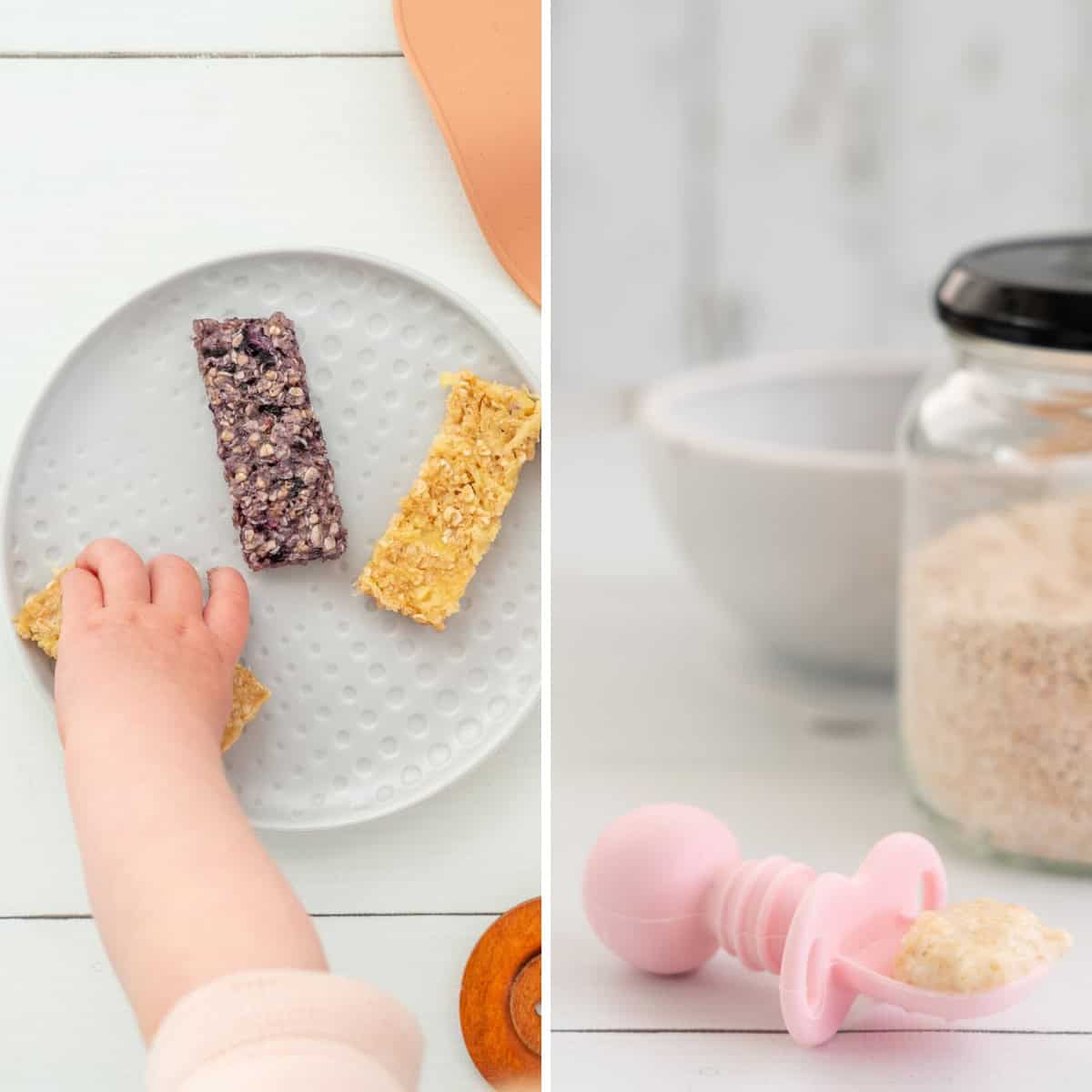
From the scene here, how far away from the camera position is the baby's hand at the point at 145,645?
0.48 metres

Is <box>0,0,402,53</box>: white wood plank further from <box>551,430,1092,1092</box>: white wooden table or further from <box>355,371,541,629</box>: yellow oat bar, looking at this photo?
<box>551,430,1092,1092</box>: white wooden table

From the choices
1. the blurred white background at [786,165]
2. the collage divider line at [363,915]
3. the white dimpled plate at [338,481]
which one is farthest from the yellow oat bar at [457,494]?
the blurred white background at [786,165]

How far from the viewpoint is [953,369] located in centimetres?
51

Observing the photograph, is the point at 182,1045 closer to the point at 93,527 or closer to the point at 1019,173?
the point at 93,527

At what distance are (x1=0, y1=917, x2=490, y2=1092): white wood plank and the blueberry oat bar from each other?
0.56ft

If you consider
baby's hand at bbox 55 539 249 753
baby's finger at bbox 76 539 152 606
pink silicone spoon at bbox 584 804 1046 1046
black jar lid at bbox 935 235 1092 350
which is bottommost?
pink silicone spoon at bbox 584 804 1046 1046

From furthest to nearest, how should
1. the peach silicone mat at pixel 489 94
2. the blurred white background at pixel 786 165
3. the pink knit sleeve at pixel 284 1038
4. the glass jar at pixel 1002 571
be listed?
1. the blurred white background at pixel 786 165
2. the peach silicone mat at pixel 489 94
3. the glass jar at pixel 1002 571
4. the pink knit sleeve at pixel 284 1038

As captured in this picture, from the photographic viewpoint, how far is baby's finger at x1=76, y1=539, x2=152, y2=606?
53 cm

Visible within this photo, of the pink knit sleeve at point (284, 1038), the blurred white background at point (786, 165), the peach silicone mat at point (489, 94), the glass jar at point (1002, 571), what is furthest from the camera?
the blurred white background at point (786, 165)

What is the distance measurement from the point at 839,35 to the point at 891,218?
4.8 inches

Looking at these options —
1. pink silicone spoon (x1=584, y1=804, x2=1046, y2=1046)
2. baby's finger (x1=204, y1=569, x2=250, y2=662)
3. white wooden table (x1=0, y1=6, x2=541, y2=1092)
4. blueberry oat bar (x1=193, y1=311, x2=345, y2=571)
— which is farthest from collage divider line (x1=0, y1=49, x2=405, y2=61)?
pink silicone spoon (x1=584, y1=804, x2=1046, y2=1046)

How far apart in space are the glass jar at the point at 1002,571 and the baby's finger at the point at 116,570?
309 mm

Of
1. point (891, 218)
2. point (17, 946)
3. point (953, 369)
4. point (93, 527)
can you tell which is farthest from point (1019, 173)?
point (17, 946)

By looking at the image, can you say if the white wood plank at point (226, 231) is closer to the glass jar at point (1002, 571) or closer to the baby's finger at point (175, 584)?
the baby's finger at point (175, 584)
